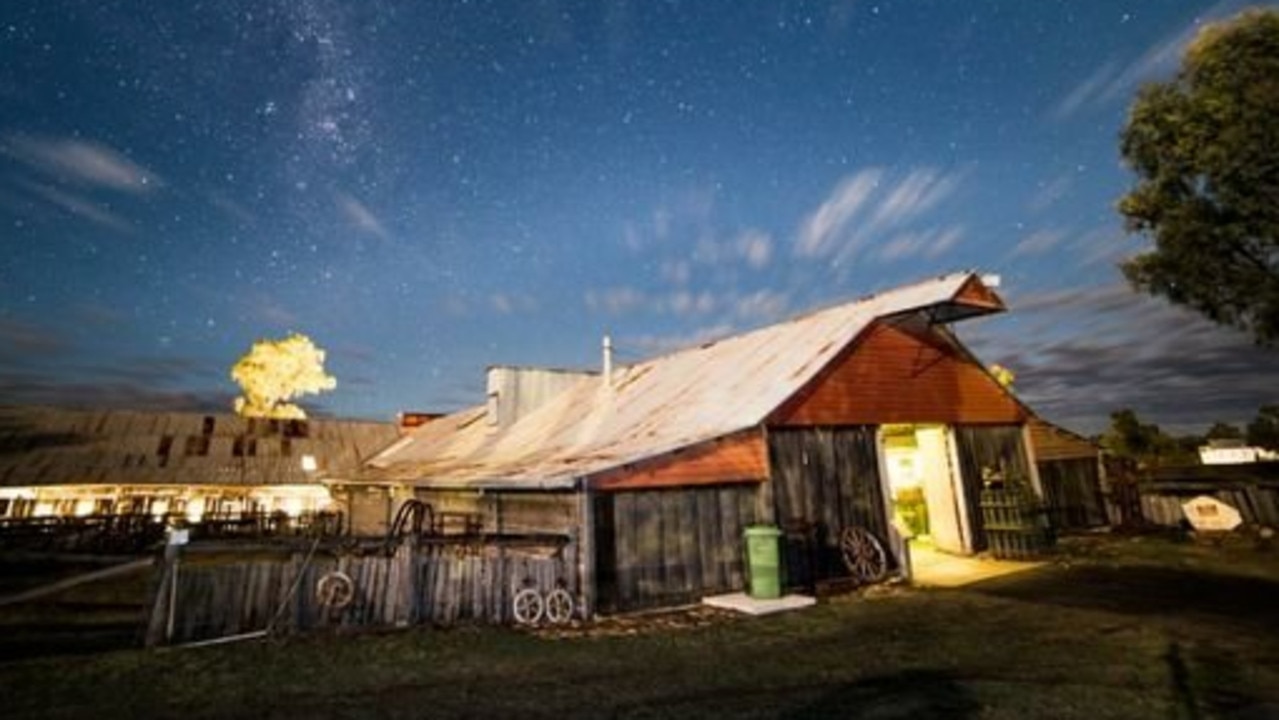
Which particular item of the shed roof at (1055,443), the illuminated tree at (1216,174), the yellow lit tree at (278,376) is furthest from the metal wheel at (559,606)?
the yellow lit tree at (278,376)

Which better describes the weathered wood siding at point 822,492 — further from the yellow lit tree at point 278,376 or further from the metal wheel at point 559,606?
the yellow lit tree at point 278,376

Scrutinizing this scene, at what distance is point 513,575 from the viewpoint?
12289 millimetres

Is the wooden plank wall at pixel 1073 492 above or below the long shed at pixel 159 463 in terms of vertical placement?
below

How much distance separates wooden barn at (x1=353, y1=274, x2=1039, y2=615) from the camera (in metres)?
13.2

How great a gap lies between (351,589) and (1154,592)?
601 inches

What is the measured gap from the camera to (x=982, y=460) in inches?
766

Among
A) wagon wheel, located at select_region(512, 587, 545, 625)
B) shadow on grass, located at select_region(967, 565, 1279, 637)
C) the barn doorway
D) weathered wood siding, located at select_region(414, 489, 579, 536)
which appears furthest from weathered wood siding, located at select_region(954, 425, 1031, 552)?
wagon wheel, located at select_region(512, 587, 545, 625)

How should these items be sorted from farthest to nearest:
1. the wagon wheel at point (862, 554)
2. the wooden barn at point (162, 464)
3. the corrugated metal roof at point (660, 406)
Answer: the wooden barn at point (162, 464)
the wagon wheel at point (862, 554)
the corrugated metal roof at point (660, 406)

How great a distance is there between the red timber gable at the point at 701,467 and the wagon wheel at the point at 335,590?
15.3 feet

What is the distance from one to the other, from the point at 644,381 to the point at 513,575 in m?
11.1

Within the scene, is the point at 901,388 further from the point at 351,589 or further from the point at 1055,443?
the point at 351,589

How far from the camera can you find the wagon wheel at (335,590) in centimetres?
1105

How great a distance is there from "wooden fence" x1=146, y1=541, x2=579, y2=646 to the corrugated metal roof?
1838mm

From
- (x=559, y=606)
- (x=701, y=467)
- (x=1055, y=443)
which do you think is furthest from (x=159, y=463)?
(x=1055, y=443)
